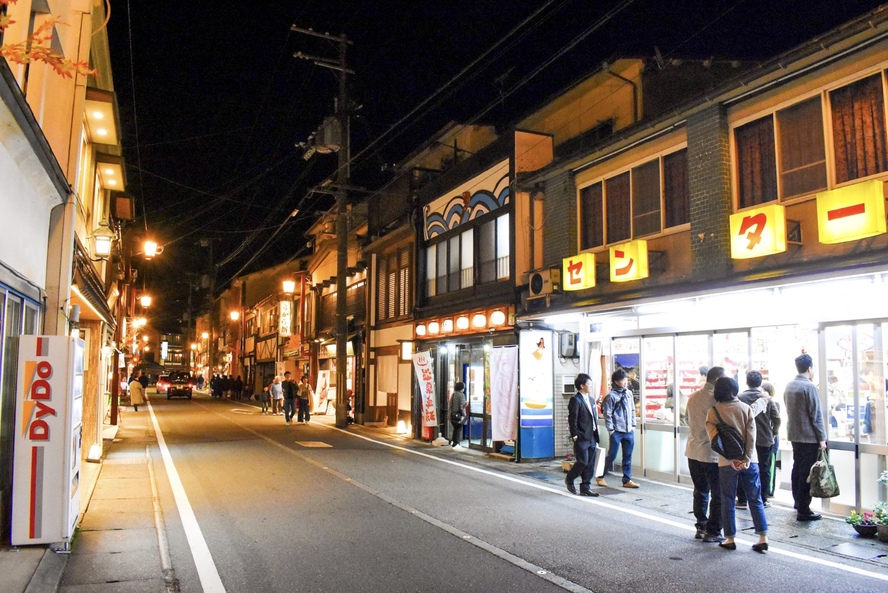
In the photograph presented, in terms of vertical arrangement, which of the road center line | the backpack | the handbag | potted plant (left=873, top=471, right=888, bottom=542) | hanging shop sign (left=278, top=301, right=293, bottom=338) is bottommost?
the road center line

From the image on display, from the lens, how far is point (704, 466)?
8430 millimetres

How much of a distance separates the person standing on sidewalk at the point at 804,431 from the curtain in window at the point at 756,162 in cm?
301

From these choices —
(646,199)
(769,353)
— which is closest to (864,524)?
(769,353)

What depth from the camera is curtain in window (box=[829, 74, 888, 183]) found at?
30.9ft

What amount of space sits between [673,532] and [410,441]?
12462mm

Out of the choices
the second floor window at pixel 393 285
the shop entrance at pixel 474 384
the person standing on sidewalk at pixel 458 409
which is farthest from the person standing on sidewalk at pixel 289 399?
the person standing on sidewalk at pixel 458 409

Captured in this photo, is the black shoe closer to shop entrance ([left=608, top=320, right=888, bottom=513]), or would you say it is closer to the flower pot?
shop entrance ([left=608, top=320, right=888, bottom=513])

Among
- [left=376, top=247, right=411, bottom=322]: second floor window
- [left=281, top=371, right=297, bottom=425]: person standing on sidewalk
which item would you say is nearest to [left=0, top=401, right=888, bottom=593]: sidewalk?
[left=376, top=247, right=411, bottom=322]: second floor window

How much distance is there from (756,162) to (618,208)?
139 inches

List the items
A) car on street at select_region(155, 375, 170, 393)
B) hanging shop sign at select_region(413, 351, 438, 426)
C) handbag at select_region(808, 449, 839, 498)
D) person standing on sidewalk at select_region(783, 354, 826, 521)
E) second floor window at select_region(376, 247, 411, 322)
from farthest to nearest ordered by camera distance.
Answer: car on street at select_region(155, 375, 170, 393), second floor window at select_region(376, 247, 411, 322), hanging shop sign at select_region(413, 351, 438, 426), person standing on sidewalk at select_region(783, 354, 826, 521), handbag at select_region(808, 449, 839, 498)

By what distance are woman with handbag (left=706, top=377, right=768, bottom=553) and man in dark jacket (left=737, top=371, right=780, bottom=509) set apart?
185cm

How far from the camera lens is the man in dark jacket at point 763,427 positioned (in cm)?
969

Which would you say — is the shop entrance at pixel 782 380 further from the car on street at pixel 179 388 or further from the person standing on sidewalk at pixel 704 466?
the car on street at pixel 179 388

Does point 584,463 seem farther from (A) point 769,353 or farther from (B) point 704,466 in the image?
(A) point 769,353
